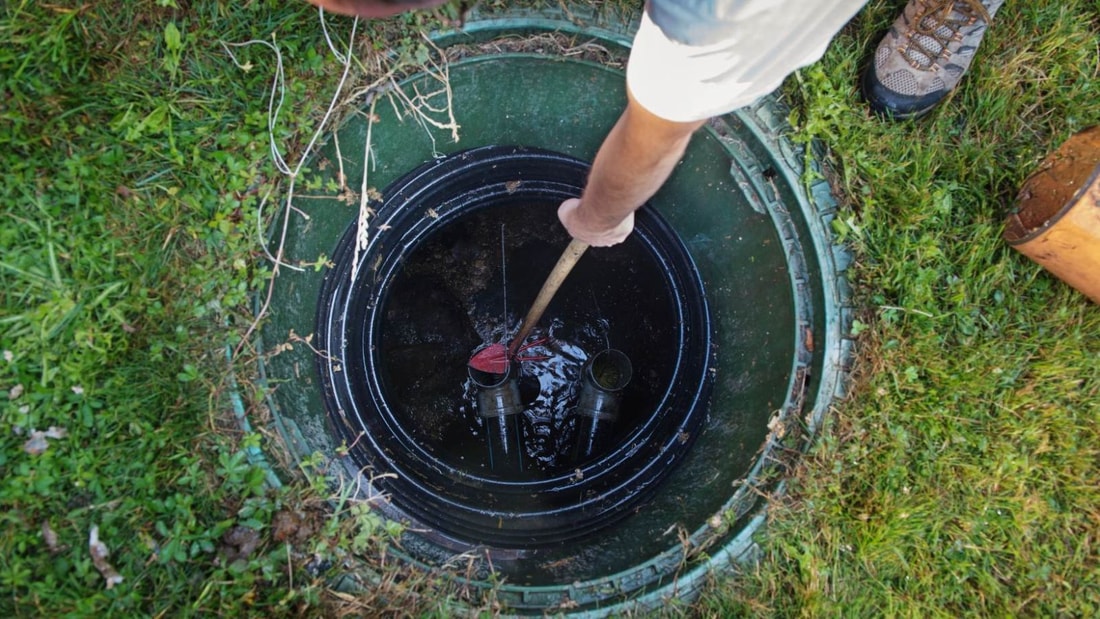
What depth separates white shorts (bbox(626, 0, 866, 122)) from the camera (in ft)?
2.94

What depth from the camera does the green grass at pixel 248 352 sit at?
1651 mm

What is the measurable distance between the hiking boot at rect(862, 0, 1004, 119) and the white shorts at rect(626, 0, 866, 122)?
42.1 inches

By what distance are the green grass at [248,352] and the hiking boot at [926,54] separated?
0.24 feet

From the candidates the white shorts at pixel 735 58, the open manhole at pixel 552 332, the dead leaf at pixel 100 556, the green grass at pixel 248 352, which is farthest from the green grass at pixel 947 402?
the dead leaf at pixel 100 556

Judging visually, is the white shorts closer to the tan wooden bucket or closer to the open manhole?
the open manhole

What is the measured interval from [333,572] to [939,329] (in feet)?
5.79

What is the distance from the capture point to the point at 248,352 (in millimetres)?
1793

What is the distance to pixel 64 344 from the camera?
1.67 metres

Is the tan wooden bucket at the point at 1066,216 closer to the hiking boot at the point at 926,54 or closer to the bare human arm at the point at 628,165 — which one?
the hiking boot at the point at 926,54

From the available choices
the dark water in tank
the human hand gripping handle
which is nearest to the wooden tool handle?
the human hand gripping handle

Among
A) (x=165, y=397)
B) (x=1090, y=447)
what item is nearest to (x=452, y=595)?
(x=165, y=397)

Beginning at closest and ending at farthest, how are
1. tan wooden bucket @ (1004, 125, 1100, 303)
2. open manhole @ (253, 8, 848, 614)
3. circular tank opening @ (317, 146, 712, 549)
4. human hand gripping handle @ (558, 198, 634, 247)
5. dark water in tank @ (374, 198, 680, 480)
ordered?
human hand gripping handle @ (558, 198, 634, 247), tan wooden bucket @ (1004, 125, 1100, 303), open manhole @ (253, 8, 848, 614), circular tank opening @ (317, 146, 712, 549), dark water in tank @ (374, 198, 680, 480)

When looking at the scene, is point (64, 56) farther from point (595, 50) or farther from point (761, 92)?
point (761, 92)

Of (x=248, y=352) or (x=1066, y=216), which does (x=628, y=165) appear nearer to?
(x=248, y=352)
